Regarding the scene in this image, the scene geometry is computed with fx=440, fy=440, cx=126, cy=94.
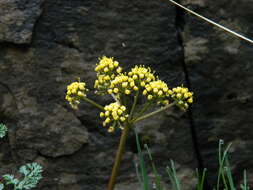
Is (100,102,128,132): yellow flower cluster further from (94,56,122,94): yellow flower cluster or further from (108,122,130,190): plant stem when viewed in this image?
(94,56,122,94): yellow flower cluster

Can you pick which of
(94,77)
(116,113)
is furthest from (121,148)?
(94,77)

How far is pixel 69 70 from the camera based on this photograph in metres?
2.55

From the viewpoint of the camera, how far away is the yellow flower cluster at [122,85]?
1690 millimetres

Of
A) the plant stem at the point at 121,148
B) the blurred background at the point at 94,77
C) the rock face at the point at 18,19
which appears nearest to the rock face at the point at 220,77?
the blurred background at the point at 94,77

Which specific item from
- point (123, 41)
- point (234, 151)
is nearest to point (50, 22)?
point (123, 41)

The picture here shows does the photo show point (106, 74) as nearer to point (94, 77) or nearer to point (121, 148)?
point (121, 148)

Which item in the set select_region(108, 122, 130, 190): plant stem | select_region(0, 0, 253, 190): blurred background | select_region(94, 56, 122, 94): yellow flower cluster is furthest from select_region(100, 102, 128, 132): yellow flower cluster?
select_region(0, 0, 253, 190): blurred background

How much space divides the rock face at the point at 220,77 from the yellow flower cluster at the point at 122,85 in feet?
3.47

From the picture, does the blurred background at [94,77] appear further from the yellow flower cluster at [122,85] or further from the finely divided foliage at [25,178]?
the yellow flower cluster at [122,85]

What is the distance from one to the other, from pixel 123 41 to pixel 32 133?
75cm

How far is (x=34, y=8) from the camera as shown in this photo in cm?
246

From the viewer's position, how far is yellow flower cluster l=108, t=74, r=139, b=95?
1690 mm

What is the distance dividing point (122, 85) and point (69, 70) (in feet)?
3.06

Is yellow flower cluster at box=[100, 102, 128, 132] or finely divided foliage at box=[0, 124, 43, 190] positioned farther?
finely divided foliage at box=[0, 124, 43, 190]
